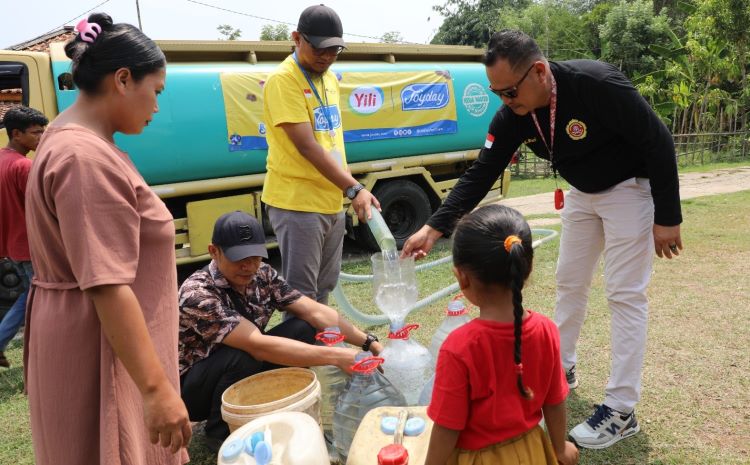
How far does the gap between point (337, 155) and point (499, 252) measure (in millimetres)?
1901

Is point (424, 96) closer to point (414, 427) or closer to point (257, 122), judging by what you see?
point (257, 122)

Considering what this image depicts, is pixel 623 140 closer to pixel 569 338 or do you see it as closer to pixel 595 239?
pixel 595 239

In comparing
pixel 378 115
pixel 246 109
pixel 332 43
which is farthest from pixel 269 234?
pixel 332 43

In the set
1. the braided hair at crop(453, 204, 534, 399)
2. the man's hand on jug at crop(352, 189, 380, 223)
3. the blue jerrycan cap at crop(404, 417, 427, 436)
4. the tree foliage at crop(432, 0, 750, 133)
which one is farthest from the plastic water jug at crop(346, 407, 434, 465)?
the tree foliage at crop(432, 0, 750, 133)

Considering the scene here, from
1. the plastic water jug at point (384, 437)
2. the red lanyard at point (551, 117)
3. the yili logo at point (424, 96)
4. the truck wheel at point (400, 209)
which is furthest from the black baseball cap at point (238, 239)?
the yili logo at point (424, 96)

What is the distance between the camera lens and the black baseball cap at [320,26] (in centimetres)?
294

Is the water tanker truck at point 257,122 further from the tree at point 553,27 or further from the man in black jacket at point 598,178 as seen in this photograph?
the tree at point 553,27

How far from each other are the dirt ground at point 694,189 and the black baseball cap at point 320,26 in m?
6.37

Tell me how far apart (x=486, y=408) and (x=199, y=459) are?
1.76m

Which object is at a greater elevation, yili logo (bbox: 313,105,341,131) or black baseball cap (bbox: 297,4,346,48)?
black baseball cap (bbox: 297,4,346,48)

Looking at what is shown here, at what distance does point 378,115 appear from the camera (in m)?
7.21

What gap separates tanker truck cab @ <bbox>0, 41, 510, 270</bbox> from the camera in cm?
568

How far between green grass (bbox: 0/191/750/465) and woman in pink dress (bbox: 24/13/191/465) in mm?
1346

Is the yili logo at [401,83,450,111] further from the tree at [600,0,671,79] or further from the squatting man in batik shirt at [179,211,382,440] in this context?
the tree at [600,0,671,79]
